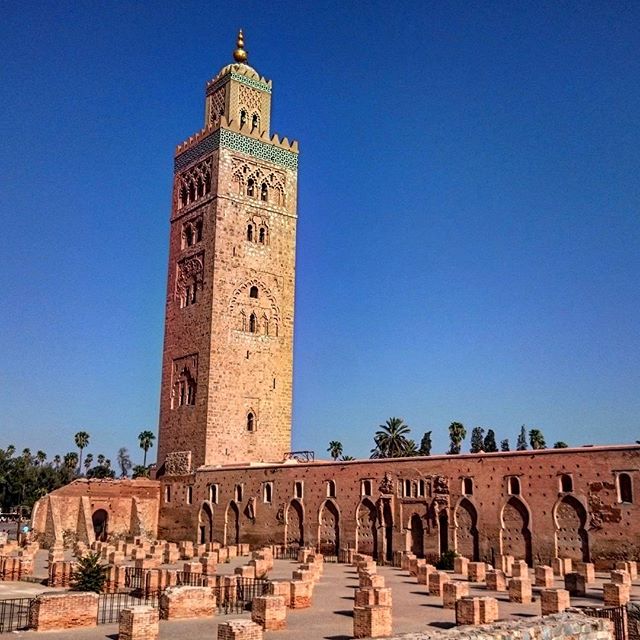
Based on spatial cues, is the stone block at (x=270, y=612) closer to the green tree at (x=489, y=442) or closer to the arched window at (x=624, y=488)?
the arched window at (x=624, y=488)

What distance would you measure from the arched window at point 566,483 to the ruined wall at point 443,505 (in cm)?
3

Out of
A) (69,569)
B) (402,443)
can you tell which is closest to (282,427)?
(402,443)

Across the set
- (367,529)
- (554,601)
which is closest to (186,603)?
(554,601)

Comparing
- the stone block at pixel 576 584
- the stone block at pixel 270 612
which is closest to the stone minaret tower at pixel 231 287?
the stone block at pixel 576 584

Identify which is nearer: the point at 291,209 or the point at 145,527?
the point at 145,527

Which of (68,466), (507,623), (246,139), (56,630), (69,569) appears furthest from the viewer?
(68,466)

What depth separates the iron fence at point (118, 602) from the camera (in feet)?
48.4

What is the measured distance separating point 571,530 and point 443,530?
4.27m

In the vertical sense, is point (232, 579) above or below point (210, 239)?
below

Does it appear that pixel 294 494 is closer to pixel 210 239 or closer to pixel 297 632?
pixel 210 239

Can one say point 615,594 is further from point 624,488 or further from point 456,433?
point 456,433

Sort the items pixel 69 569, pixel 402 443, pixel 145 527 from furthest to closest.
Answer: pixel 402 443
pixel 145 527
pixel 69 569

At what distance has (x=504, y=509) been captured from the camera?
2291 cm

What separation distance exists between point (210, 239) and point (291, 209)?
4681mm
